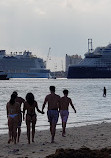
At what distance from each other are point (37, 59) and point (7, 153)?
181 m

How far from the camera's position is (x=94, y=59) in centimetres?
17462

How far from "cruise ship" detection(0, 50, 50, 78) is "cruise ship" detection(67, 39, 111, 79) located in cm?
1507

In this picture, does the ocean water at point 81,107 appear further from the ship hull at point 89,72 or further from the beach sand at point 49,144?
the ship hull at point 89,72

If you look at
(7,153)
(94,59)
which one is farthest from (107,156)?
(94,59)

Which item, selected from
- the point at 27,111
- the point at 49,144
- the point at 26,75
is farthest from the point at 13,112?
the point at 26,75

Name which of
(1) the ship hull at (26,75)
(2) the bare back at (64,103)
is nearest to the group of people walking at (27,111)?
(2) the bare back at (64,103)

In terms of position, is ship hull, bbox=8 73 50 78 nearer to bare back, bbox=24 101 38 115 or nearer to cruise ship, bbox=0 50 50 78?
cruise ship, bbox=0 50 50 78

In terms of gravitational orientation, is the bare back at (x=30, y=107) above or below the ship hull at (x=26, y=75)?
above

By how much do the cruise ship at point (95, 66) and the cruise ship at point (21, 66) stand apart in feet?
49.4

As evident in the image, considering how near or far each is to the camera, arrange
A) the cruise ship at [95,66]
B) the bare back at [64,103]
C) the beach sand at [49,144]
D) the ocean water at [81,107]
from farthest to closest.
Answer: the cruise ship at [95,66]
the ocean water at [81,107]
the bare back at [64,103]
the beach sand at [49,144]

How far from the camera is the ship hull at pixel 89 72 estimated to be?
174 metres

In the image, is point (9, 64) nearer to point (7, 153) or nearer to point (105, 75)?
point (105, 75)

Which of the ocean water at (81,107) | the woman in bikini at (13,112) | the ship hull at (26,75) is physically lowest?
the ocean water at (81,107)

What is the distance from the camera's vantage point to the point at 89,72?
175 metres
